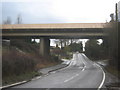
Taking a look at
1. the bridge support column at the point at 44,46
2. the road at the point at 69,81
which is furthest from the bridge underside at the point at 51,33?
the road at the point at 69,81

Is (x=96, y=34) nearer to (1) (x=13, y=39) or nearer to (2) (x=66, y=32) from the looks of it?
(2) (x=66, y=32)

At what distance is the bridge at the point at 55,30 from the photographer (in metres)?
49.3

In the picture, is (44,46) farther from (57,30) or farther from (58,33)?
(57,30)

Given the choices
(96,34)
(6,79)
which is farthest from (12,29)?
(6,79)

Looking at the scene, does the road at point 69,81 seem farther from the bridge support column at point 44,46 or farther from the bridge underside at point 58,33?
the bridge support column at point 44,46

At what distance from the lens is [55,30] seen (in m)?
51.1

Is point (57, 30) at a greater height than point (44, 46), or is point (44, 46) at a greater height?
point (57, 30)

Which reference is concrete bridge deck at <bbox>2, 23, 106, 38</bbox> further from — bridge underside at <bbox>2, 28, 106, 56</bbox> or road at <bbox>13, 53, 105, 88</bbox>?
road at <bbox>13, 53, 105, 88</bbox>

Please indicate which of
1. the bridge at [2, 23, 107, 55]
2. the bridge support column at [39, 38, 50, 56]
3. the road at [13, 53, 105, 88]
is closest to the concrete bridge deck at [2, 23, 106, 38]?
the bridge at [2, 23, 107, 55]

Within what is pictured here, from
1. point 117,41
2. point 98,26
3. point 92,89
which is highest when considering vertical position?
point 98,26

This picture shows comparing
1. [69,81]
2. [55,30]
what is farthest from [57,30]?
[69,81]

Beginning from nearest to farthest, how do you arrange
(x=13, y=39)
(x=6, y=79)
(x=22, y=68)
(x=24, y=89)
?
(x=24, y=89) < (x=6, y=79) < (x=22, y=68) < (x=13, y=39)

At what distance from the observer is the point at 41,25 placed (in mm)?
51625

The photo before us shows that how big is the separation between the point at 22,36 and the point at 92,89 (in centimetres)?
4280
